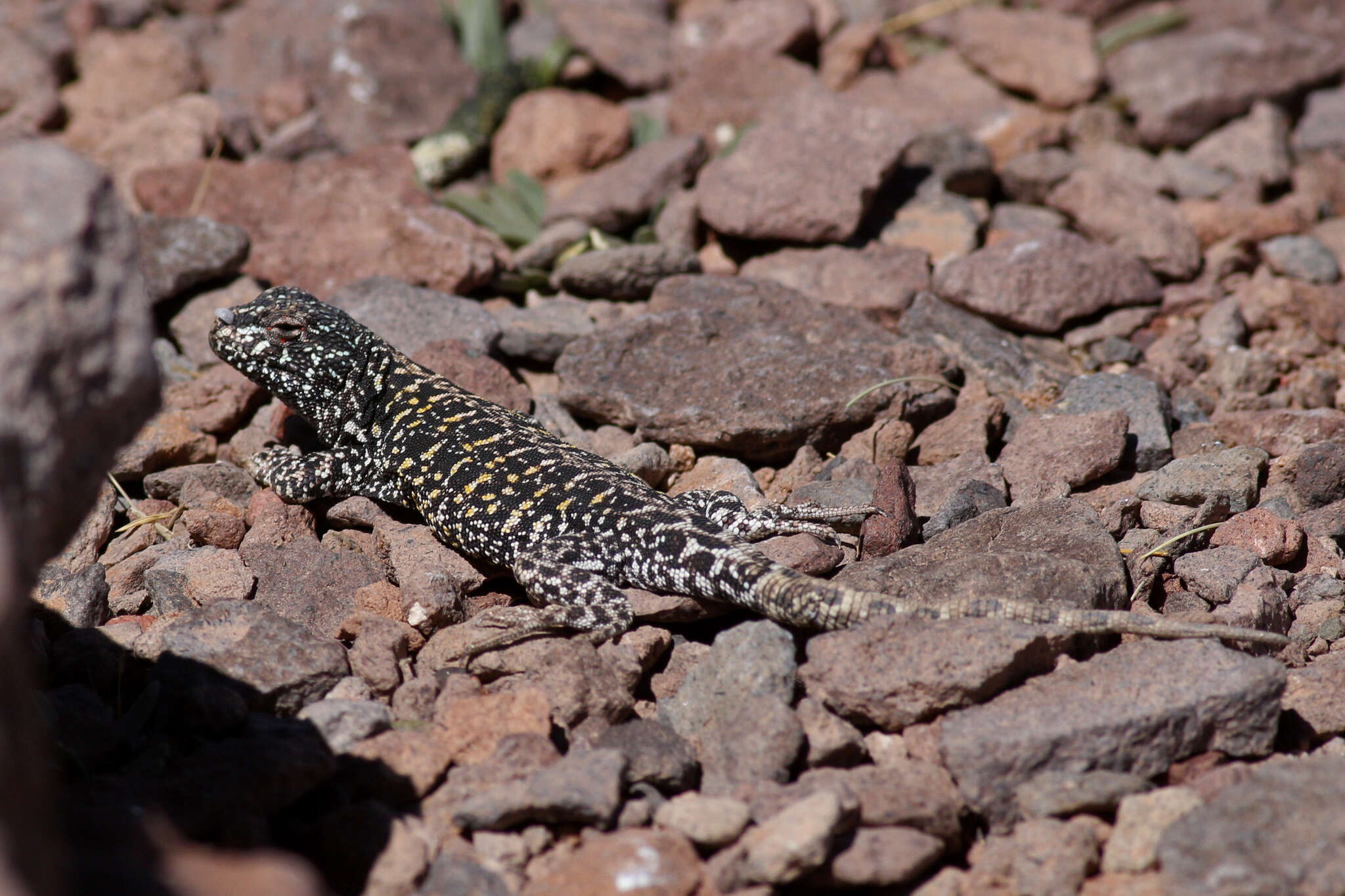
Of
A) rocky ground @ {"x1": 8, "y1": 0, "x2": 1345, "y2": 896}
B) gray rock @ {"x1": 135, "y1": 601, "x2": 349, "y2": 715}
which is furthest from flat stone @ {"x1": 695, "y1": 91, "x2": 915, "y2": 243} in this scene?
gray rock @ {"x1": 135, "y1": 601, "x2": 349, "y2": 715}

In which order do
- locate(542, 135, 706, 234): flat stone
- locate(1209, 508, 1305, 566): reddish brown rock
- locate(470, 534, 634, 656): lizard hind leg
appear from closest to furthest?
1. locate(470, 534, 634, 656): lizard hind leg
2. locate(1209, 508, 1305, 566): reddish brown rock
3. locate(542, 135, 706, 234): flat stone

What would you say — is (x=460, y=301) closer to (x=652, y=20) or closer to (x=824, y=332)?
(x=824, y=332)

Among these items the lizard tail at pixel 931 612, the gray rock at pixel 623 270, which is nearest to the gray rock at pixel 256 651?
the lizard tail at pixel 931 612

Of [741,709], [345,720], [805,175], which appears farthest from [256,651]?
[805,175]

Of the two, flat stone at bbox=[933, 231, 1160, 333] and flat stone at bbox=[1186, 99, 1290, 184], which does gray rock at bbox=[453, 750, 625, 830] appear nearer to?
flat stone at bbox=[933, 231, 1160, 333]

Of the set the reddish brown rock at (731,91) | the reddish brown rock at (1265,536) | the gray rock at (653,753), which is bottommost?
the gray rock at (653,753)

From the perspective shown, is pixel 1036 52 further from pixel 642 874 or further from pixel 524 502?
pixel 642 874

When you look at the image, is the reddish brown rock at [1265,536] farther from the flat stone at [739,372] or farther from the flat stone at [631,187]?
the flat stone at [631,187]
